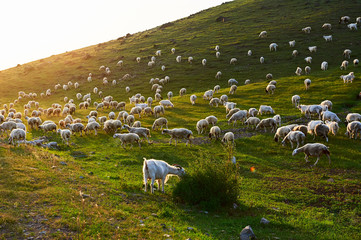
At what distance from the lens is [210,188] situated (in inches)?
476

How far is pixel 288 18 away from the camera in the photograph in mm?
92875

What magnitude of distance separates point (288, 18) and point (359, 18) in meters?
22.5

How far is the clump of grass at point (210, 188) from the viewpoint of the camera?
11984mm

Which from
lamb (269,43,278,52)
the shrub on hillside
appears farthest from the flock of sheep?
lamb (269,43,278,52)

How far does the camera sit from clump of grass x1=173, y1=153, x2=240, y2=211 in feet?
39.3

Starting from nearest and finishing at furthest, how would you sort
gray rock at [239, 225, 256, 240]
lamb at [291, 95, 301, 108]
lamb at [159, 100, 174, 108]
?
gray rock at [239, 225, 256, 240], lamb at [291, 95, 301, 108], lamb at [159, 100, 174, 108]

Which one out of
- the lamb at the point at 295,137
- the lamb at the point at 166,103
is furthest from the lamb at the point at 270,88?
the lamb at the point at 295,137

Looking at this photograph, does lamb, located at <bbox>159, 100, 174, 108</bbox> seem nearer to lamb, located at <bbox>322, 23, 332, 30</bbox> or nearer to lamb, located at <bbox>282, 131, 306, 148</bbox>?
lamb, located at <bbox>282, 131, 306, 148</bbox>

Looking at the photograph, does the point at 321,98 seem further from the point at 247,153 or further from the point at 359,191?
the point at 359,191

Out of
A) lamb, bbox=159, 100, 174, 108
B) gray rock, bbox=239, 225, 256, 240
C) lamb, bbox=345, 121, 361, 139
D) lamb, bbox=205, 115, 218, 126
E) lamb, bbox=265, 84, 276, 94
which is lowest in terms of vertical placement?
lamb, bbox=345, 121, 361, 139

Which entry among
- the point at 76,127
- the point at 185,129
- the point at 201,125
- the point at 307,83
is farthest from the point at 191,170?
the point at 307,83

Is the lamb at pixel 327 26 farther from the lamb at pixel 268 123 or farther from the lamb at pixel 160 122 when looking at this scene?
the lamb at pixel 160 122

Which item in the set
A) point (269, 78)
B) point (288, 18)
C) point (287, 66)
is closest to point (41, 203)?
point (269, 78)

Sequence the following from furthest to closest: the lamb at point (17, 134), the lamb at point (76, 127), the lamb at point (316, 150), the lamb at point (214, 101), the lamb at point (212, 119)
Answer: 1. the lamb at point (214, 101)
2. the lamb at point (212, 119)
3. the lamb at point (76, 127)
4. the lamb at point (17, 134)
5. the lamb at point (316, 150)
